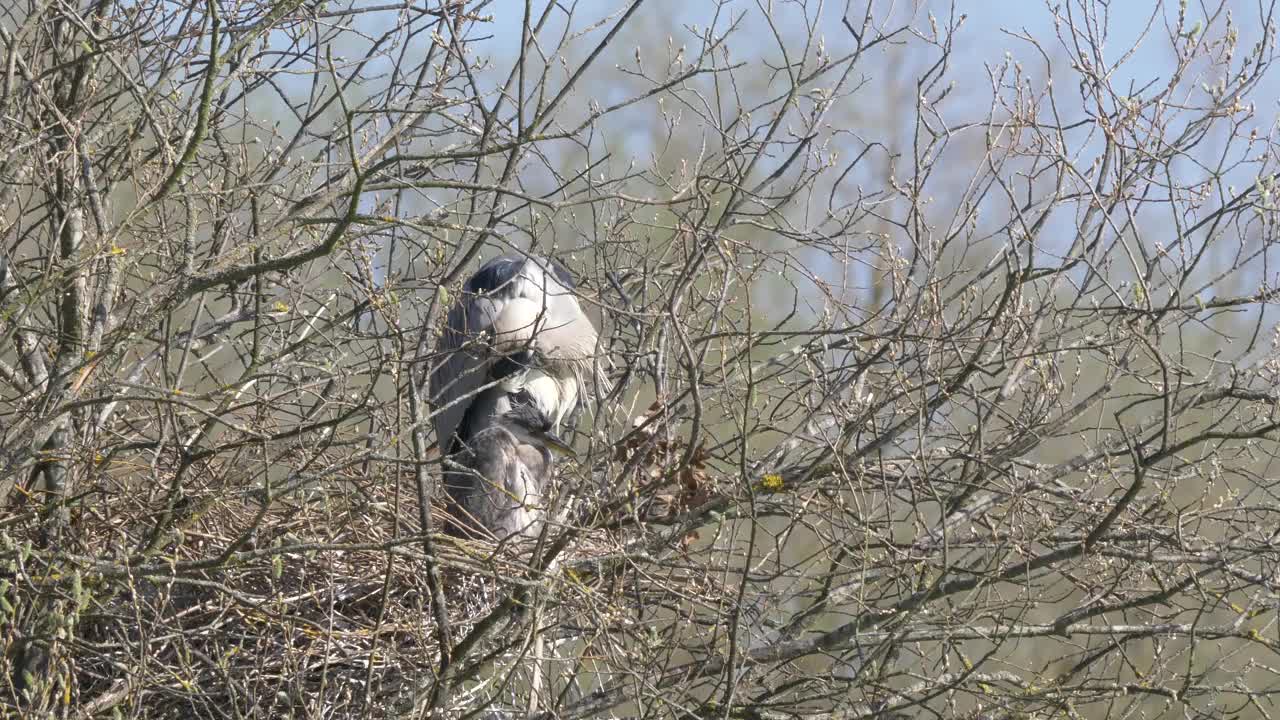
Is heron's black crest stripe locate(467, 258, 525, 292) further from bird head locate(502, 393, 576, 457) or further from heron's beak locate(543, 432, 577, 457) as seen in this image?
heron's beak locate(543, 432, 577, 457)

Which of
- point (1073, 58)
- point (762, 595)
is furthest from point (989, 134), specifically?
point (762, 595)

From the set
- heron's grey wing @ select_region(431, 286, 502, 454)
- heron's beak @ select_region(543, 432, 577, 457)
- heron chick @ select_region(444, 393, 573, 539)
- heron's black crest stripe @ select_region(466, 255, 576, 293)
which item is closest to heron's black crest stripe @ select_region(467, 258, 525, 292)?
heron's black crest stripe @ select_region(466, 255, 576, 293)

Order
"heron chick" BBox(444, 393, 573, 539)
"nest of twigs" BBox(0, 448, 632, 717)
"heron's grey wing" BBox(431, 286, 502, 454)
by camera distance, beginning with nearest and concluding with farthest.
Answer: "nest of twigs" BBox(0, 448, 632, 717) → "heron's grey wing" BBox(431, 286, 502, 454) → "heron chick" BBox(444, 393, 573, 539)

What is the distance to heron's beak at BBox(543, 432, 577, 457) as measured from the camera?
4922mm

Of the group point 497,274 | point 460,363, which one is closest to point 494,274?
point 497,274

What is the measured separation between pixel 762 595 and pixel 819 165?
1511 millimetres

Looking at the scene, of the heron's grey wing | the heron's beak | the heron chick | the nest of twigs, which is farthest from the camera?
the heron chick

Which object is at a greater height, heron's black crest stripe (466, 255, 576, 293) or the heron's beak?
heron's black crest stripe (466, 255, 576, 293)

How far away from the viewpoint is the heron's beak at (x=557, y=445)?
4922mm

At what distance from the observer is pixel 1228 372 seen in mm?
4305

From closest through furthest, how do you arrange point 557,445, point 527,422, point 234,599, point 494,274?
point 234,599
point 557,445
point 527,422
point 494,274

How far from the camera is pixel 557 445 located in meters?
5.06

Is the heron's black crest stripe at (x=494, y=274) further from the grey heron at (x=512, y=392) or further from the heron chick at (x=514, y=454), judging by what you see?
the heron chick at (x=514, y=454)

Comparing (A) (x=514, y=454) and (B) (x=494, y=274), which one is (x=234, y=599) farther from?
(B) (x=494, y=274)
